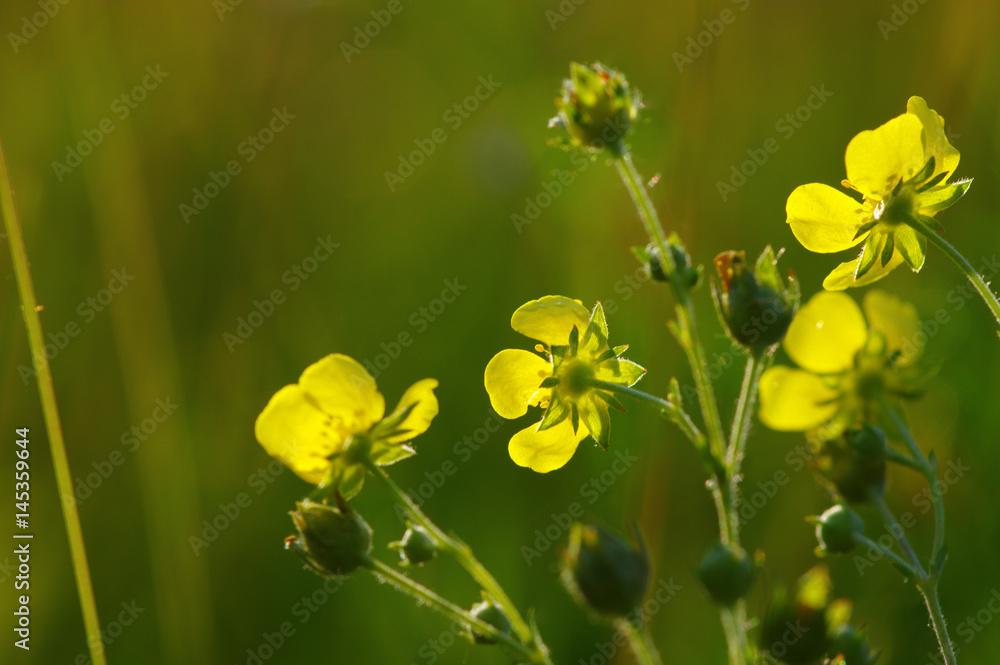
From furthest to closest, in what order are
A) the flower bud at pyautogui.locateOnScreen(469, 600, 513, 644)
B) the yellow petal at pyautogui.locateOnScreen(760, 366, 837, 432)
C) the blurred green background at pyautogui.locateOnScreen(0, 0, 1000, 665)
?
the blurred green background at pyautogui.locateOnScreen(0, 0, 1000, 665), the flower bud at pyautogui.locateOnScreen(469, 600, 513, 644), the yellow petal at pyautogui.locateOnScreen(760, 366, 837, 432)

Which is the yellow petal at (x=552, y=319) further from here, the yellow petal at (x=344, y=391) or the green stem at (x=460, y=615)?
the green stem at (x=460, y=615)

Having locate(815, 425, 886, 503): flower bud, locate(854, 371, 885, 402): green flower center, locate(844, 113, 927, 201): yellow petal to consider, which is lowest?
locate(815, 425, 886, 503): flower bud

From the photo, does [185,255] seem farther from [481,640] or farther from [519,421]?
[481,640]

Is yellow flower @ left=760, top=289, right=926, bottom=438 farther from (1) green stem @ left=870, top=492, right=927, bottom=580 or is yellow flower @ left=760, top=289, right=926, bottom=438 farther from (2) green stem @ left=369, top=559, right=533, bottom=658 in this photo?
(2) green stem @ left=369, top=559, right=533, bottom=658

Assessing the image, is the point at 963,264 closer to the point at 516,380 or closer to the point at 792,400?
the point at 792,400

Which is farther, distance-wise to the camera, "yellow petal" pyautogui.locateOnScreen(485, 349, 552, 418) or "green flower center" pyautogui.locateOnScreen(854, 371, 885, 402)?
"yellow petal" pyautogui.locateOnScreen(485, 349, 552, 418)

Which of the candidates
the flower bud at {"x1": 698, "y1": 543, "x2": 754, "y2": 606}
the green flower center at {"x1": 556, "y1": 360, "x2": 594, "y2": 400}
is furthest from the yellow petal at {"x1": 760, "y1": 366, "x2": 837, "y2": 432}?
the green flower center at {"x1": 556, "y1": 360, "x2": 594, "y2": 400}

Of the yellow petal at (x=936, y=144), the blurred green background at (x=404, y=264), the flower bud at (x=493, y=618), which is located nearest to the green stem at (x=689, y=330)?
the flower bud at (x=493, y=618)

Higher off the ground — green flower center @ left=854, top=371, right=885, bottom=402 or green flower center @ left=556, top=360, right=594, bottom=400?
green flower center @ left=556, top=360, right=594, bottom=400

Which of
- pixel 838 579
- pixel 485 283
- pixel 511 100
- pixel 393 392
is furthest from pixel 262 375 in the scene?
pixel 838 579
